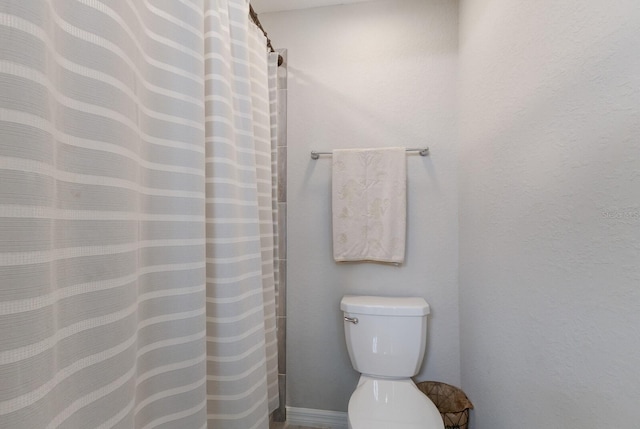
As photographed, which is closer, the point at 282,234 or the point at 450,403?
the point at 450,403

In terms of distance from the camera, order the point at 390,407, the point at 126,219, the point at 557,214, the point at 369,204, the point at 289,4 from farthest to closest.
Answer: the point at 289,4 < the point at 369,204 < the point at 390,407 < the point at 557,214 < the point at 126,219

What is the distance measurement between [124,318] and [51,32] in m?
0.50

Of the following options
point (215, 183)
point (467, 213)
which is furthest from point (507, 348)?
point (215, 183)

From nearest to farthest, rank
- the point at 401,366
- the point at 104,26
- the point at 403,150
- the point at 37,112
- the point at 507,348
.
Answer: the point at 37,112 < the point at 104,26 < the point at 507,348 < the point at 401,366 < the point at 403,150

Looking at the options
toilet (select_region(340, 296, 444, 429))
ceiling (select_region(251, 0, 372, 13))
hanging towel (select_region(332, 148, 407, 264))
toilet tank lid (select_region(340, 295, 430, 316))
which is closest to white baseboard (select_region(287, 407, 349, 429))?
toilet (select_region(340, 296, 444, 429))

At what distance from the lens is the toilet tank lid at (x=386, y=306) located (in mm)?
1391

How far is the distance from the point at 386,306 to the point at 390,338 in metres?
0.15

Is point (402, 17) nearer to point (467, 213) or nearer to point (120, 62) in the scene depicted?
point (467, 213)

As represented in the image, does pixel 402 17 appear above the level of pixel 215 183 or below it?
above

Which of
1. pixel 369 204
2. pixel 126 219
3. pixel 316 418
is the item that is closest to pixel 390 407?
pixel 316 418

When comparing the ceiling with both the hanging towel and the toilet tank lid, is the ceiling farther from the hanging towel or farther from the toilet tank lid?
the toilet tank lid

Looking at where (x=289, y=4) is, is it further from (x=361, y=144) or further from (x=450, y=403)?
(x=450, y=403)

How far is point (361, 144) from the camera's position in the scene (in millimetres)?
1632

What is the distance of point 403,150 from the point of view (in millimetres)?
1524
